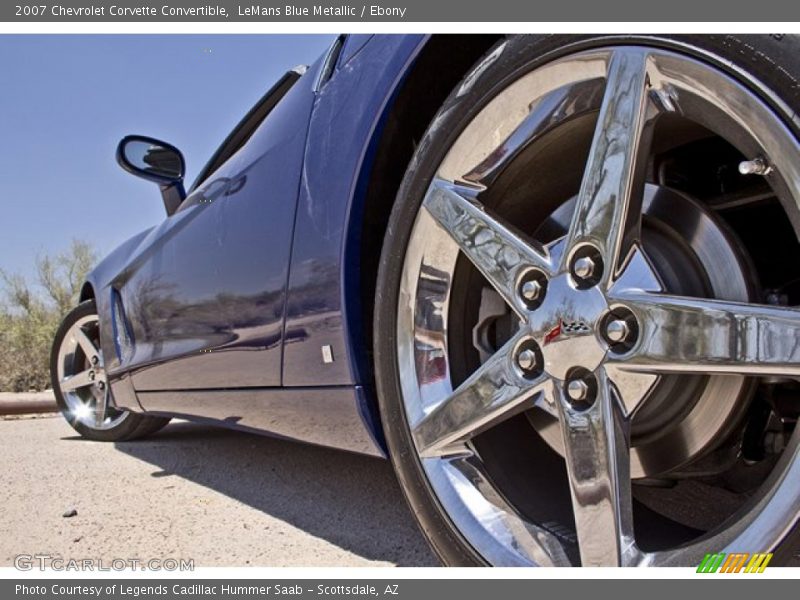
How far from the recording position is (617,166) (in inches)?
39.1

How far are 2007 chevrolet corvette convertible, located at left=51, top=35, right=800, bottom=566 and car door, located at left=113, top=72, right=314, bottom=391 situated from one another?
0.02 meters

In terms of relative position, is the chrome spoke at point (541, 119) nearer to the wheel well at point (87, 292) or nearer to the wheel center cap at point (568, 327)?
the wheel center cap at point (568, 327)

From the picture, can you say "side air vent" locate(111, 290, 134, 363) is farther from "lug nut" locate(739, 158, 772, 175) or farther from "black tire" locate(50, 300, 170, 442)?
"lug nut" locate(739, 158, 772, 175)

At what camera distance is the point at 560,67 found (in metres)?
1.05

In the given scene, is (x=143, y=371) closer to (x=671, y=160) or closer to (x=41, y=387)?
(x=671, y=160)

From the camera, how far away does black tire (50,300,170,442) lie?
333 centimetres

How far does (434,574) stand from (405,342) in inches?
16.4

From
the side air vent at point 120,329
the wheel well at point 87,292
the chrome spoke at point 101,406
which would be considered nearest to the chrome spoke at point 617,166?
the side air vent at point 120,329

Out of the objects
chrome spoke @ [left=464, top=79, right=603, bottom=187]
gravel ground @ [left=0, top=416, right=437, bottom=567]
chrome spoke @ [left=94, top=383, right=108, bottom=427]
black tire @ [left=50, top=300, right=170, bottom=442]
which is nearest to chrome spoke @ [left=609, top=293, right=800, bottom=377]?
chrome spoke @ [left=464, top=79, right=603, bottom=187]

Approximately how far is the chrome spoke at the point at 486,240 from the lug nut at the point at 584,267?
0.05 meters

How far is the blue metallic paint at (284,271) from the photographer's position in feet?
4.83

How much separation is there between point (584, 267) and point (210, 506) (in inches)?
58.5

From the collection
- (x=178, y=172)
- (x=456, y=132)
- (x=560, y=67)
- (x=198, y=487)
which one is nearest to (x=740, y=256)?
(x=560, y=67)

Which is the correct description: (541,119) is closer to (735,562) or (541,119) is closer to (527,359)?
(527,359)
